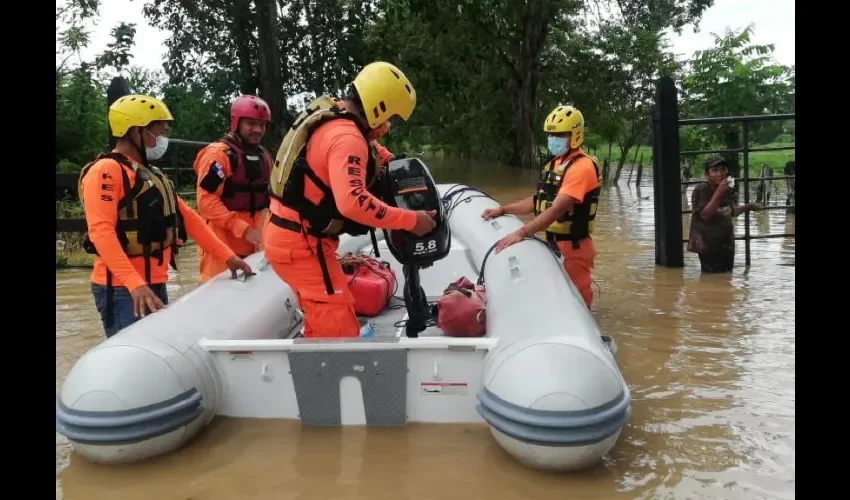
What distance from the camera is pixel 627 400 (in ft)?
8.10

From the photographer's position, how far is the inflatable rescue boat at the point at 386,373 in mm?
2389

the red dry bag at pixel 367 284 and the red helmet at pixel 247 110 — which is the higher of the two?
the red helmet at pixel 247 110

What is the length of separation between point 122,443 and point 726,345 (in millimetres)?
3110

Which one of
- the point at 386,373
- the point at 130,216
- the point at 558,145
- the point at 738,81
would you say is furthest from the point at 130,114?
the point at 738,81

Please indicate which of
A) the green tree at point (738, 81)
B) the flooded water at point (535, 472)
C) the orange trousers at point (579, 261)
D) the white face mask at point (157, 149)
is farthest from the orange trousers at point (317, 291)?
the green tree at point (738, 81)

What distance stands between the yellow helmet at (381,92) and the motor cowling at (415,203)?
26 centimetres

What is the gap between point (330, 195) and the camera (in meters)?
2.90

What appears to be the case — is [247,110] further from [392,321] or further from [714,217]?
[714,217]

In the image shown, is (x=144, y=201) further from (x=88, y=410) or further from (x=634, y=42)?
(x=634, y=42)

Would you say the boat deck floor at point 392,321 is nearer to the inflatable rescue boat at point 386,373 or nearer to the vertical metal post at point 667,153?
the inflatable rescue boat at point 386,373

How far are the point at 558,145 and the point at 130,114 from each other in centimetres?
221

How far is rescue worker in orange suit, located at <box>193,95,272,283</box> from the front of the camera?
3.95 m

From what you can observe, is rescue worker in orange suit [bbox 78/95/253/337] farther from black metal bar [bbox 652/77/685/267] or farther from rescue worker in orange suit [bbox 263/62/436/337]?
black metal bar [bbox 652/77/685/267]

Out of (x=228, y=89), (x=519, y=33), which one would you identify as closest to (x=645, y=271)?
(x=228, y=89)
